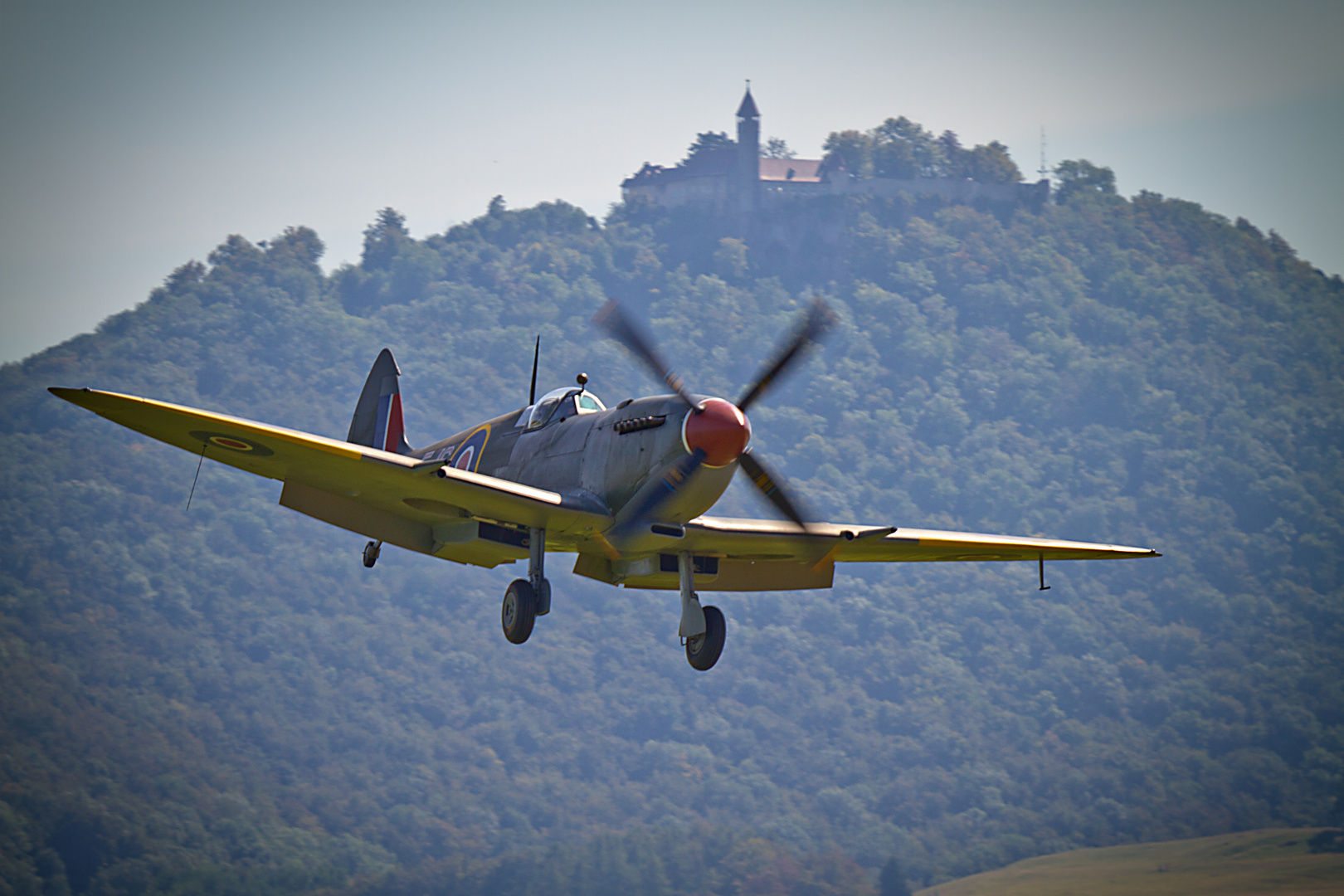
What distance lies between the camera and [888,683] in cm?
19962

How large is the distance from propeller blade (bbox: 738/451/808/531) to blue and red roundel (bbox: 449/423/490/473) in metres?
4.66

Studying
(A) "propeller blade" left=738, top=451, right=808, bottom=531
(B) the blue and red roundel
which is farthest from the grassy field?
(A) "propeller blade" left=738, top=451, right=808, bottom=531

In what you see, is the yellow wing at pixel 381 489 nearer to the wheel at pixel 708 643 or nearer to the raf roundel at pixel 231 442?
the raf roundel at pixel 231 442

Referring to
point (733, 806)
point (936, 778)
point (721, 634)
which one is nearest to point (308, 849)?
point (733, 806)

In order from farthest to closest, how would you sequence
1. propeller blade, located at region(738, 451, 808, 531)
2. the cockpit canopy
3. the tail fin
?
1. the tail fin
2. the cockpit canopy
3. propeller blade, located at region(738, 451, 808, 531)

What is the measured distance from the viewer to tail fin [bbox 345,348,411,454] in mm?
24844

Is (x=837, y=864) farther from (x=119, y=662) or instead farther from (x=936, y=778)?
(x=119, y=662)

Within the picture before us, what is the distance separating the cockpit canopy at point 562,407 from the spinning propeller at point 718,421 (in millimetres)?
1705

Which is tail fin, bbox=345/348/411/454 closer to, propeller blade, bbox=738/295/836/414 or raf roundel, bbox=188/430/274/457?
raf roundel, bbox=188/430/274/457

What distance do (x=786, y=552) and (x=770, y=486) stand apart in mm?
2772

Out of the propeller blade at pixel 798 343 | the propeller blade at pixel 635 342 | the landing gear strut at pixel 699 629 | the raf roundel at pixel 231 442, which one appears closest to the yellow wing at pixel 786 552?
the landing gear strut at pixel 699 629

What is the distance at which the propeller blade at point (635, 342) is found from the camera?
16734 mm

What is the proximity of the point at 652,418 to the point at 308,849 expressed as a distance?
531 feet

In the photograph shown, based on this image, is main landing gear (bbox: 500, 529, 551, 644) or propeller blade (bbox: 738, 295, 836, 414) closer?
propeller blade (bbox: 738, 295, 836, 414)
